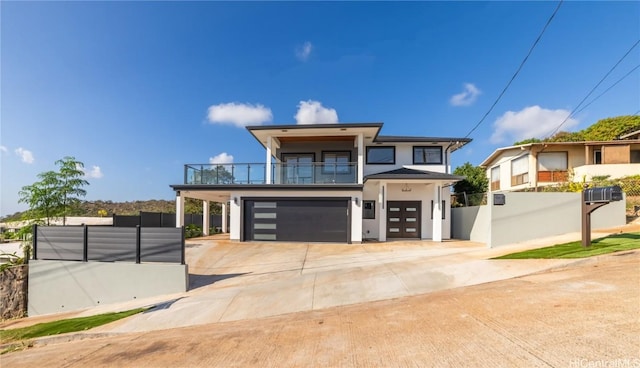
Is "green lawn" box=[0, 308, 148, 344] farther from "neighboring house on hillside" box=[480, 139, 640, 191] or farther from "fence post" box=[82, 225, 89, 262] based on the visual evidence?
"neighboring house on hillside" box=[480, 139, 640, 191]

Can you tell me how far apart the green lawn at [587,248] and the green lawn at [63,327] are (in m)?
9.76

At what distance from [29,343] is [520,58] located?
17.1 m

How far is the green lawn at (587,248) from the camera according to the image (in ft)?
23.7

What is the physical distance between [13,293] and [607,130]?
4801 cm

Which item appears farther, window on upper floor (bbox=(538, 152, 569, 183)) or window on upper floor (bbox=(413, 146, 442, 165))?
window on upper floor (bbox=(538, 152, 569, 183))

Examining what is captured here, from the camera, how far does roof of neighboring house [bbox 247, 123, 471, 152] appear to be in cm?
1428

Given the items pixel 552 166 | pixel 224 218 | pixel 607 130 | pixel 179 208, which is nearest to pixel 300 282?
A: pixel 179 208

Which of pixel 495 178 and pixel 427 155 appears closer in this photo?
pixel 427 155

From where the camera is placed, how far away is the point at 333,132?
15.0m

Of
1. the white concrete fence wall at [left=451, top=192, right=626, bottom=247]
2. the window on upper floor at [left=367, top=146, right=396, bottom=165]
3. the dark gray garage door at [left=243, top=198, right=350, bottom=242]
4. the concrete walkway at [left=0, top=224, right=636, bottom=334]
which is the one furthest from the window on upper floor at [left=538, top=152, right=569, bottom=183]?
the dark gray garage door at [left=243, top=198, right=350, bottom=242]

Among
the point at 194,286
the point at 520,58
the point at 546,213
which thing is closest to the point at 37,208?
the point at 194,286

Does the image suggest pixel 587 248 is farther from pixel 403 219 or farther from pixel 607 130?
pixel 607 130

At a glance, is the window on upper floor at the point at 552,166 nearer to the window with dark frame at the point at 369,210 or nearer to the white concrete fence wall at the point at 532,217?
the white concrete fence wall at the point at 532,217

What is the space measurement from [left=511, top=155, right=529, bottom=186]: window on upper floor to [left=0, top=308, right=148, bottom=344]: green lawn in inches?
1017
